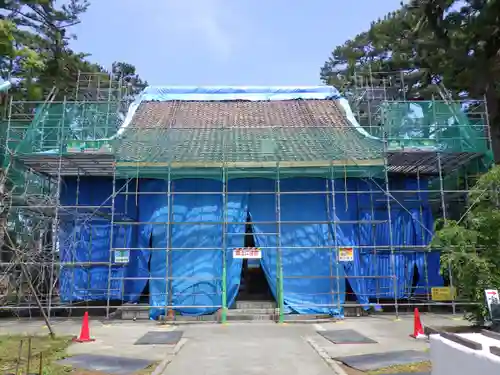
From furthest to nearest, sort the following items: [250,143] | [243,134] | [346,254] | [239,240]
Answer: [243,134] → [250,143] → [239,240] → [346,254]

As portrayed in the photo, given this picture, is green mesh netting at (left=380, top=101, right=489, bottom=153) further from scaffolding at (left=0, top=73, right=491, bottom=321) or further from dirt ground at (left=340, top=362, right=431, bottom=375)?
dirt ground at (left=340, top=362, right=431, bottom=375)

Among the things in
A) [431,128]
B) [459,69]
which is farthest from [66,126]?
[459,69]

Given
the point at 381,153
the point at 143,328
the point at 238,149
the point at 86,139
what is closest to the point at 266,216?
the point at 238,149

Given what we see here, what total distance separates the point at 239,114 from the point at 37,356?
1256 cm

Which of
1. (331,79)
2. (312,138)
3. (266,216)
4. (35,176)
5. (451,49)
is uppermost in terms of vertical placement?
(331,79)

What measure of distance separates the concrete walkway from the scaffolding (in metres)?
1.75

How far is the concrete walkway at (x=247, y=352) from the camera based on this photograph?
309 inches

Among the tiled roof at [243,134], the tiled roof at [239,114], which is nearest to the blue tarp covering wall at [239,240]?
the tiled roof at [243,134]

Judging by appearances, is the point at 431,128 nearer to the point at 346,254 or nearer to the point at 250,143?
Answer: the point at 346,254

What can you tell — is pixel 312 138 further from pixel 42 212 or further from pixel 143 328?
pixel 42 212

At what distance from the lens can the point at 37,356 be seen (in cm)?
830

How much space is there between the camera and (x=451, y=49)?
15.8 m

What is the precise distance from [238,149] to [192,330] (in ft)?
19.3

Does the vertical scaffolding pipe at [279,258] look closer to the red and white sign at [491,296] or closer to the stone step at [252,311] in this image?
the stone step at [252,311]
